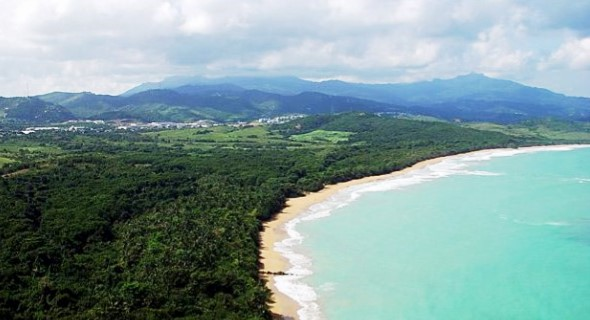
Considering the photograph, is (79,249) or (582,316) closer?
(582,316)

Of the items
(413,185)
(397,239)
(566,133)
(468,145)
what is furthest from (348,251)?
(566,133)

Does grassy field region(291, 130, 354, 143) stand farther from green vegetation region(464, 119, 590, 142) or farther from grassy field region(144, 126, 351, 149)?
green vegetation region(464, 119, 590, 142)

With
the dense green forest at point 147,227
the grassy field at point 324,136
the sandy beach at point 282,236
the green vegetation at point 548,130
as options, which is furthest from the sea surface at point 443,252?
the green vegetation at point 548,130

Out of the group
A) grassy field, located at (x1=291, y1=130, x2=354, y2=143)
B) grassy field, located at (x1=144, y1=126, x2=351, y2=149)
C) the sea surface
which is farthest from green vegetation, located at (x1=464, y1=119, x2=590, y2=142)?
the sea surface

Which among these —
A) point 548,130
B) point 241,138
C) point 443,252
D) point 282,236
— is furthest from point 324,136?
point 443,252

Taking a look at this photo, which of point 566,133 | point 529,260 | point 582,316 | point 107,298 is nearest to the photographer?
point 107,298

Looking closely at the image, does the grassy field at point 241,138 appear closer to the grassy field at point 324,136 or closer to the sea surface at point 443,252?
the grassy field at point 324,136

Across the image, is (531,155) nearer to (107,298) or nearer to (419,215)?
(419,215)
